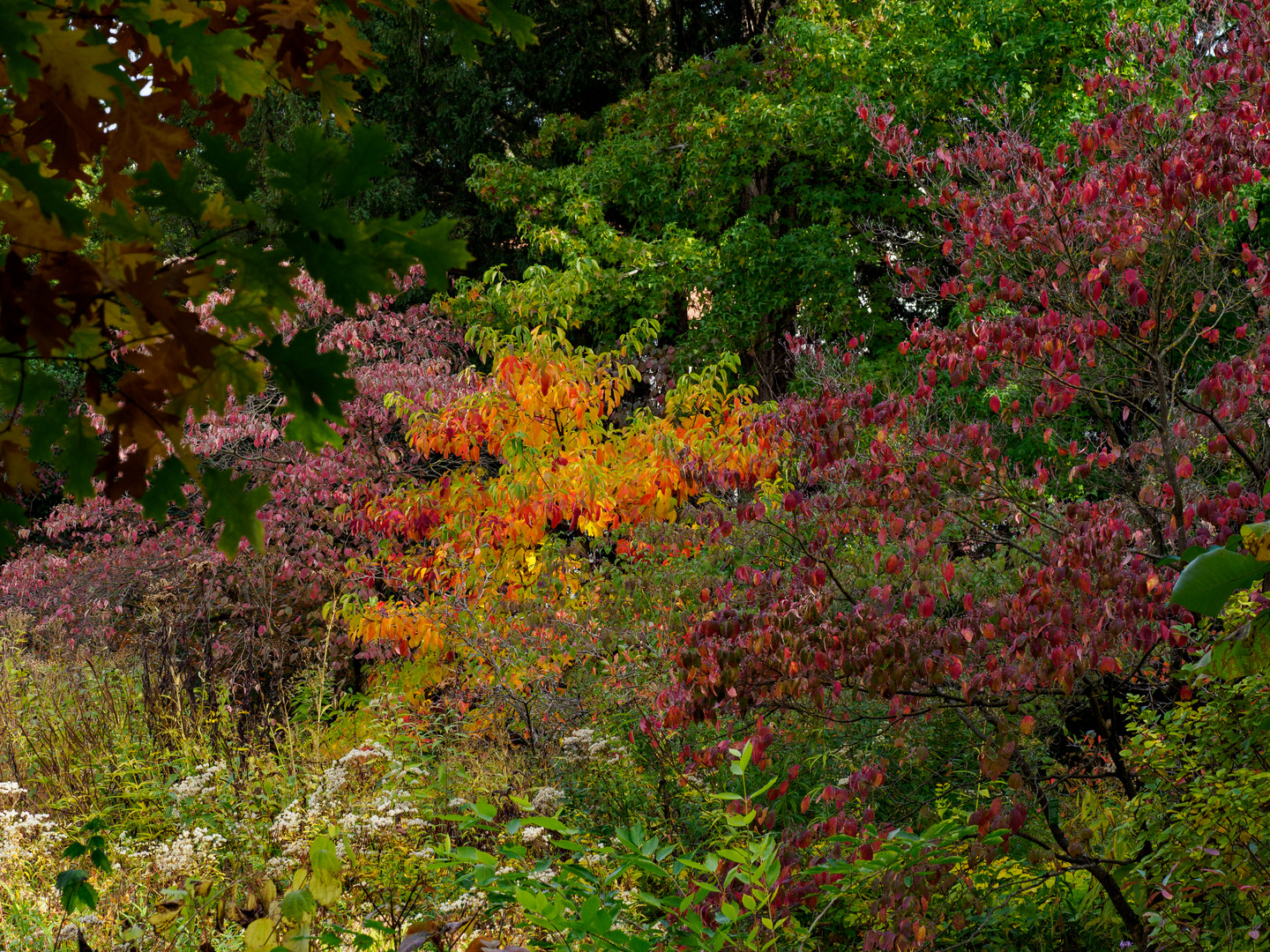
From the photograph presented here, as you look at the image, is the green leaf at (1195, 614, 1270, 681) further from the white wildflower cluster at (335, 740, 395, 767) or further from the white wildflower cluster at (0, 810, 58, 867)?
the white wildflower cluster at (0, 810, 58, 867)

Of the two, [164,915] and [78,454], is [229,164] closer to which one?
[78,454]

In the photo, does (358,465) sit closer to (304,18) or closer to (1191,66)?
(1191,66)

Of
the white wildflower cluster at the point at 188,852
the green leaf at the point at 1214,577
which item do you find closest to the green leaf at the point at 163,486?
the green leaf at the point at 1214,577

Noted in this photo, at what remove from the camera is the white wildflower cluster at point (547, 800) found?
4457 mm

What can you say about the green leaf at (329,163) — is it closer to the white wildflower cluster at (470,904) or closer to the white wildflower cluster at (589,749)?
the white wildflower cluster at (470,904)

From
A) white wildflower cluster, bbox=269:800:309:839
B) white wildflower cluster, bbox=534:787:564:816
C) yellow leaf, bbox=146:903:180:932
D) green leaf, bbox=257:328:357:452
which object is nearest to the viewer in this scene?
green leaf, bbox=257:328:357:452

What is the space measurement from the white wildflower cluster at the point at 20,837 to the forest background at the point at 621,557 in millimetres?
89

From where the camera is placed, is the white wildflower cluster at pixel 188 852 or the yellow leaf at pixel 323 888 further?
the white wildflower cluster at pixel 188 852

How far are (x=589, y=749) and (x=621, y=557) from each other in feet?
8.10

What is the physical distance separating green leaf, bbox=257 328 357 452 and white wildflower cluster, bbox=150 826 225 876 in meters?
3.32

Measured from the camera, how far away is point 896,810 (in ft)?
16.0

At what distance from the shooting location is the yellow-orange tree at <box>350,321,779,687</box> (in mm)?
7000

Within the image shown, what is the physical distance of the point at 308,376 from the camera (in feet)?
3.71

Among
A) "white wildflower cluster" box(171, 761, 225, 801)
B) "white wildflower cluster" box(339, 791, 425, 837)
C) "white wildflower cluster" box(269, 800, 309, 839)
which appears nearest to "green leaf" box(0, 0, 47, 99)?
"white wildflower cluster" box(339, 791, 425, 837)
